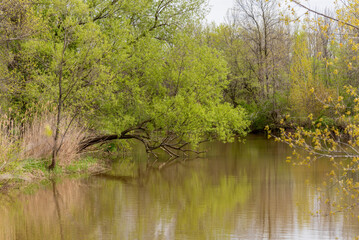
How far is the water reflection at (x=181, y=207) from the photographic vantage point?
26.4ft

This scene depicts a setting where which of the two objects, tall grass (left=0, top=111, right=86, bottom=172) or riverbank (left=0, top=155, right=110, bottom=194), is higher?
tall grass (left=0, top=111, right=86, bottom=172)

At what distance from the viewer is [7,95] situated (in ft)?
51.3

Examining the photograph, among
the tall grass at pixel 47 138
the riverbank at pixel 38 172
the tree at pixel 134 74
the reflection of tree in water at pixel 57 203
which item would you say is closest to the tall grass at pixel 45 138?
the tall grass at pixel 47 138

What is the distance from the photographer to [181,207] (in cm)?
1033

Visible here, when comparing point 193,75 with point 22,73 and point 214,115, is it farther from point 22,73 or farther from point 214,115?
point 22,73

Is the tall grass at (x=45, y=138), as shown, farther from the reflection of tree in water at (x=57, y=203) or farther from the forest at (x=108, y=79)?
the reflection of tree in water at (x=57, y=203)

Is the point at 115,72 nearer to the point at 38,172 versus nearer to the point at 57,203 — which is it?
the point at 38,172

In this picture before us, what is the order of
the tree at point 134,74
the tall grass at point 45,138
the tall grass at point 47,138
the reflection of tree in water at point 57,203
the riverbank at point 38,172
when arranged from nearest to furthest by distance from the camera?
the reflection of tree in water at point 57,203, the riverbank at point 38,172, the tall grass at point 45,138, the tall grass at point 47,138, the tree at point 134,74

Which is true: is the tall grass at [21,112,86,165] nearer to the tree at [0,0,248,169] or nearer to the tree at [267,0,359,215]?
the tree at [0,0,248,169]

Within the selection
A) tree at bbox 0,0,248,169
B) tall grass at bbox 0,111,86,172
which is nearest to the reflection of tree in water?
tall grass at bbox 0,111,86,172

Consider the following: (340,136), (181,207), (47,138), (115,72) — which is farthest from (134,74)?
(340,136)

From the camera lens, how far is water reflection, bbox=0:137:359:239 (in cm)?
805

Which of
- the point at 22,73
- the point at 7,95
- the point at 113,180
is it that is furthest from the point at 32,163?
the point at 22,73

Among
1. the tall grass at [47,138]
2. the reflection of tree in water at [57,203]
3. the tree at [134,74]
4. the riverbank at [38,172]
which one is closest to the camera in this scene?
the reflection of tree in water at [57,203]
